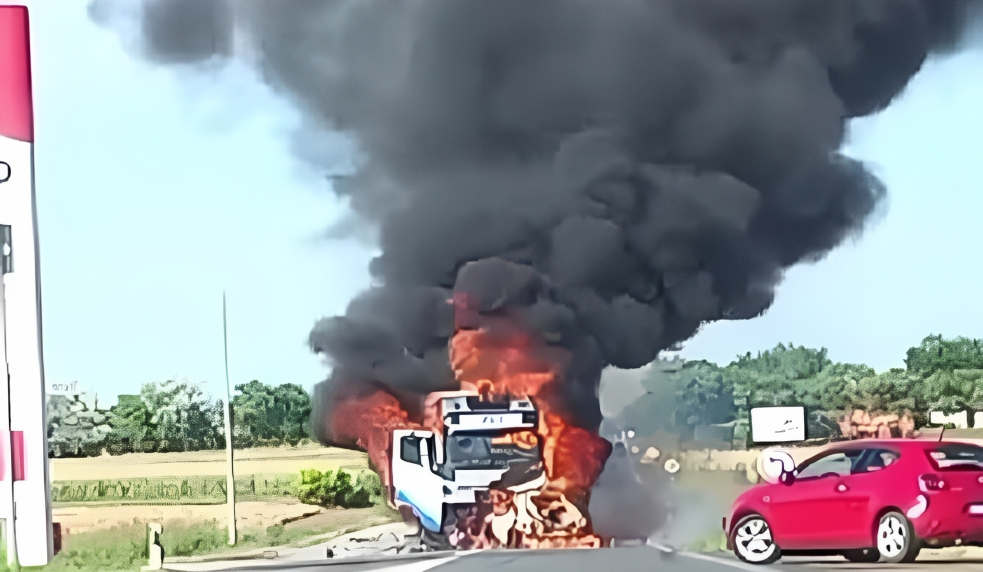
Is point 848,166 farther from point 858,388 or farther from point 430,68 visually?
point 430,68

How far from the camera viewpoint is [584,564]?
18.0 meters

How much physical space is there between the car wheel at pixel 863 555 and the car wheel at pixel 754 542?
100 cm

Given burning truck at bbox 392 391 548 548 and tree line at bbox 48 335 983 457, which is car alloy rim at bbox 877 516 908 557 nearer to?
burning truck at bbox 392 391 548 548

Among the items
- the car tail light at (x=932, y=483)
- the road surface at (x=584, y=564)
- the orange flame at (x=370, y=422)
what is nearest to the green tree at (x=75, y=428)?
the orange flame at (x=370, y=422)

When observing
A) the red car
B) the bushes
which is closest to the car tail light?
the red car

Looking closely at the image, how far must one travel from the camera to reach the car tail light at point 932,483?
1516 centimetres

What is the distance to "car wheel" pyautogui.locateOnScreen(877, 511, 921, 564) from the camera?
15328mm

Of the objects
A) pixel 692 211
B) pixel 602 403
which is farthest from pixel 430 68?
pixel 602 403

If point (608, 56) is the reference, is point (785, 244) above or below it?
below

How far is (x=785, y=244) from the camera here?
93.5 ft

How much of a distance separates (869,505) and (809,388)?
13560 millimetres

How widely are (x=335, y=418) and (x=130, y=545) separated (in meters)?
5.62

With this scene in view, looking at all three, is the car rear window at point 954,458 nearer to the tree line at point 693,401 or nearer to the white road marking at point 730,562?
the white road marking at point 730,562

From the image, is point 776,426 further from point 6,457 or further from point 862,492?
point 6,457
